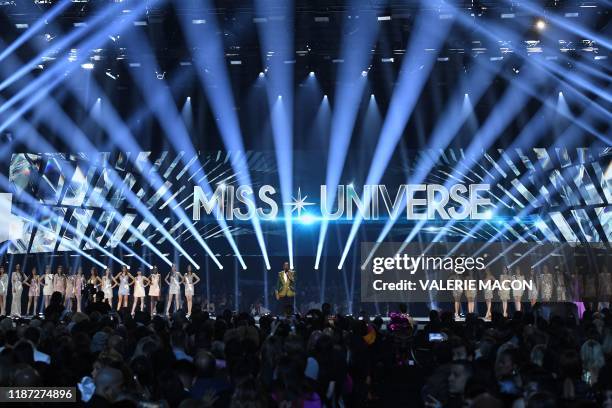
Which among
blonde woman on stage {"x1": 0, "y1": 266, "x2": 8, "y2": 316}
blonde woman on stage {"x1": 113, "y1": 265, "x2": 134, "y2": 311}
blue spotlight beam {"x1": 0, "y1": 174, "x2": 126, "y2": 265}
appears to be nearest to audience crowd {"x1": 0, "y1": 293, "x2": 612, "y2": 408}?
blonde woman on stage {"x1": 113, "y1": 265, "x2": 134, "y2": 311}

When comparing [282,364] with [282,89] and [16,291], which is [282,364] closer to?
[16,291]

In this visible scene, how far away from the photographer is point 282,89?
2758cm

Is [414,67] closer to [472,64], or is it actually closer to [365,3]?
[472,64]

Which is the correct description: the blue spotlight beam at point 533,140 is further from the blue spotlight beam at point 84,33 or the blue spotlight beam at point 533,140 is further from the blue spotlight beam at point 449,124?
the blue spotlight beam at point 84,33

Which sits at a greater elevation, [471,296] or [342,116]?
[342,116]

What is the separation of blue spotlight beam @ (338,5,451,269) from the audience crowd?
490 inches

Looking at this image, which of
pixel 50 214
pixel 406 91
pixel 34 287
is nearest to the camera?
pixel 34 287

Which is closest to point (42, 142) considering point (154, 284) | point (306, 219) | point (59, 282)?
point (59, 282)

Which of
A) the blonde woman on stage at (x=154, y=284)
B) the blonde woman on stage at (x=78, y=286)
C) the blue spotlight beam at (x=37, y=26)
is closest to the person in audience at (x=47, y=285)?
the blonde woman on stage at (x=78, y=286)

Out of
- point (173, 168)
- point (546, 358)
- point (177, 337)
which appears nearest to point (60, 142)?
point (173, 168)

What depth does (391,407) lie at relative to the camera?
11.5 meters

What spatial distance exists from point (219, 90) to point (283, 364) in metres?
21.9

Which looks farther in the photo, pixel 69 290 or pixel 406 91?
pixel 406 91

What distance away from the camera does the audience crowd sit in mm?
5695
